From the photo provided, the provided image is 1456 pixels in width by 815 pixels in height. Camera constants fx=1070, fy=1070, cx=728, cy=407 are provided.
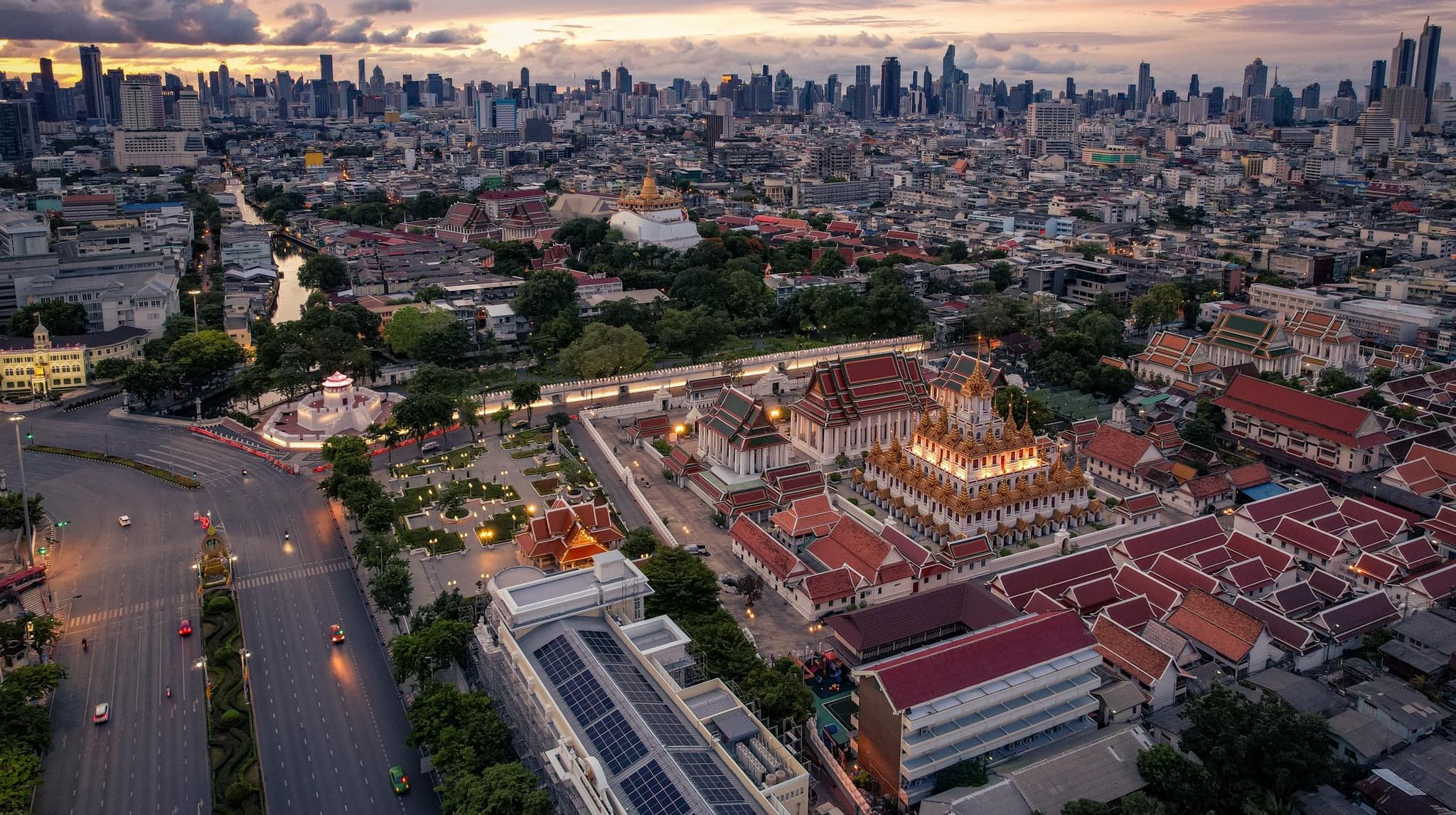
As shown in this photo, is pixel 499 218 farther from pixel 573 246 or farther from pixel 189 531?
pixel 189 531

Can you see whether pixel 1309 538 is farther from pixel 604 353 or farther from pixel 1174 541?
pixel 604 353

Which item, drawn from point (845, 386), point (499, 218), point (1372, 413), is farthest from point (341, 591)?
point (499, 218)

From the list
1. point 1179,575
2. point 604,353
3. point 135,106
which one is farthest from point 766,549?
point 135,106

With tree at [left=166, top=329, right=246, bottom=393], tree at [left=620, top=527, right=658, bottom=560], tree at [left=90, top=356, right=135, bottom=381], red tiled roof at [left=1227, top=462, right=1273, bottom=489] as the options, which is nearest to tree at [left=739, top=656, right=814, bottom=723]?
tree at [left=620, top=527, right=658, bottom=560]

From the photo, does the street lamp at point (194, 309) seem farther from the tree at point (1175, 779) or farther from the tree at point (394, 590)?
the tree at point (1175, 779)

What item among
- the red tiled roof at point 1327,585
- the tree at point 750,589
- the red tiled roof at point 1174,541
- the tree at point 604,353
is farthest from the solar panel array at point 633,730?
the tree at point 604,353

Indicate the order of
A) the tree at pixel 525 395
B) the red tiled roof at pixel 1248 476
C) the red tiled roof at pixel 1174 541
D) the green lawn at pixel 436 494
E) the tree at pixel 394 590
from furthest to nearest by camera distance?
1. the tree at pixel 525 395
2. the red tiled roof at pixel 1248 476
3. the green lawn at pixel 436 494
4. the red tiled roof at pixel 1174 541
5. the tree at pixel 394 590
